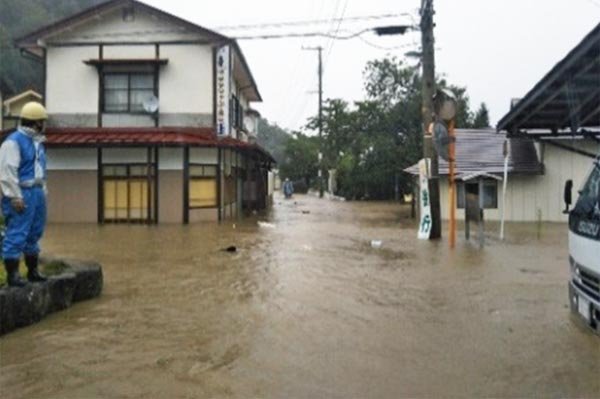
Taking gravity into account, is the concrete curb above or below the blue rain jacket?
below

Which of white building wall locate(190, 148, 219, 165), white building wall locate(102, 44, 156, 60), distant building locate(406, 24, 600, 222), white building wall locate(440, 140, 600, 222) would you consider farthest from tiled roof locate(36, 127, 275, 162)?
white building wall locate(440, 140, 600, 222)

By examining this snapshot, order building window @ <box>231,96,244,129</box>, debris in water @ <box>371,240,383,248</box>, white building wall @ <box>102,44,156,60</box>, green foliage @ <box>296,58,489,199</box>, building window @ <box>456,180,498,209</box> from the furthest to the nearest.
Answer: green foliage @ <box>296,58,489,199</box>, building window @ <box>231,96,244,129</box>, building window @ <box>456,180,498,209</box>, white building wall @ <box>102,44,156,60</box>, debris in water @ <box>371,240,383,248</box>

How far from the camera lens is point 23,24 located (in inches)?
2077

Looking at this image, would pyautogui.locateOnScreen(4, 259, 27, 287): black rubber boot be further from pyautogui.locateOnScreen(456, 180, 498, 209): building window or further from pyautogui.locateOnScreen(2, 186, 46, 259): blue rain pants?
pyautogui.locateOnScreen(456, 180, 498, 209): building window

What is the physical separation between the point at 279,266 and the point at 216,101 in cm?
1302

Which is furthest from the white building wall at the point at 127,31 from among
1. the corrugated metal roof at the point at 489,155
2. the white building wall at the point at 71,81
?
the corrugated metal roof at the point at 489,155

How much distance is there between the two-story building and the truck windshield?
17617 millimetres

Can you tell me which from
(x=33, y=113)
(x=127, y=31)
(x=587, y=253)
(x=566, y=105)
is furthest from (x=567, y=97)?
(x=127, y=31)

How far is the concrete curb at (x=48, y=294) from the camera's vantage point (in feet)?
20.2

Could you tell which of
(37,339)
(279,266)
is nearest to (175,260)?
(279,266)

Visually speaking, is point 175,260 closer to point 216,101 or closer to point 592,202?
point 592,202

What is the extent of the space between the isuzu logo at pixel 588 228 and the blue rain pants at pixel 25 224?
215 inches

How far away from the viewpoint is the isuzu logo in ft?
16.0

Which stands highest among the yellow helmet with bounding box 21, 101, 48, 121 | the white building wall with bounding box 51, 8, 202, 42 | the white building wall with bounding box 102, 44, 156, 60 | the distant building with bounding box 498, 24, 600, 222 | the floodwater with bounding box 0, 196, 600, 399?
the white building wall with bounding box 51, 8, 202, 42
